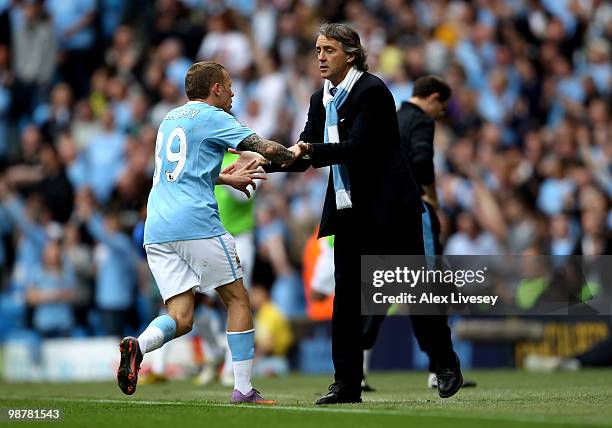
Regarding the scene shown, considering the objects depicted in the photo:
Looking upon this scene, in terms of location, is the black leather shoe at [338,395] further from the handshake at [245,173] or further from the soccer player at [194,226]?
the handshake at [245,173]

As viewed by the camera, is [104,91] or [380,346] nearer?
[380,346]

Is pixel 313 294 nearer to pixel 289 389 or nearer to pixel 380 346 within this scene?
pixel 289 389

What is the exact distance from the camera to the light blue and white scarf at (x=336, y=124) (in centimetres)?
849

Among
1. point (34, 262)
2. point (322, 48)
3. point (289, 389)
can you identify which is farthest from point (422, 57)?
point (322, 48)

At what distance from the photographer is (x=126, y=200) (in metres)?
17.3

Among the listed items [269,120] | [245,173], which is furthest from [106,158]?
[245,173]

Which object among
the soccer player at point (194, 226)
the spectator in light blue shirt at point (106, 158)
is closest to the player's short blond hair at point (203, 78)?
the soccer player at point (194, 226)

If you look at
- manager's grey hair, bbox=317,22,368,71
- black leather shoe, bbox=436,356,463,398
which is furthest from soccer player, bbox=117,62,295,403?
black leather shoe, bbox=436,356,463,398

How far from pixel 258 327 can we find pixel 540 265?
3.72 metres

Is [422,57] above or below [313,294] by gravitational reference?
above

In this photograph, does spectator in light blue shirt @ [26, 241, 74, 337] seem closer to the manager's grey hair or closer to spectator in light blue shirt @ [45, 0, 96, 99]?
spectator in light blue shirt @ [45, 0, 96, 99]

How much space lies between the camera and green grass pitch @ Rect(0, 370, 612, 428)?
7.14 m

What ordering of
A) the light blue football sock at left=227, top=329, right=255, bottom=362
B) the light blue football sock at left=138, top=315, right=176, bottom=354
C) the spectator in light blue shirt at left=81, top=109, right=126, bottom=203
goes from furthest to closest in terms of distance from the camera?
the spectator in light blue shirt at left=81, top=109, right=126, bottom=203
the light blue football sock at left=227, top=329, right=255, bottom=362
the light blue football sock at left=138, top=315, right=176, bottom=354

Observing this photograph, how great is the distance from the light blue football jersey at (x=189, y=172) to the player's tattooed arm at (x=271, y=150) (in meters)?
0.08
